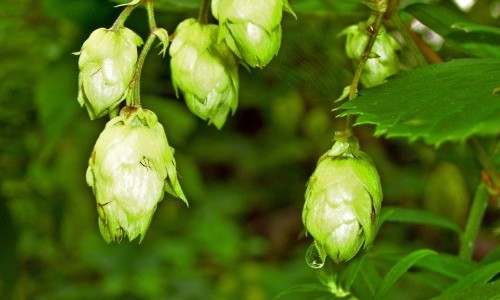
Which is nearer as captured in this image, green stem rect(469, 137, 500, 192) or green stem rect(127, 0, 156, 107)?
green stem rect(127, 0, 156, 107)

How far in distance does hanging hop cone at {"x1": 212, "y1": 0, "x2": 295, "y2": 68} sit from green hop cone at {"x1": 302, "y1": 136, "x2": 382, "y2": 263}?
0.46 feet

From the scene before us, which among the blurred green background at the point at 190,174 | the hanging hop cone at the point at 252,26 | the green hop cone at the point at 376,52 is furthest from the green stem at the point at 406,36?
the blurred green background at the point at 190,174

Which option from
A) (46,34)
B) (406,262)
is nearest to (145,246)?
(46,34)

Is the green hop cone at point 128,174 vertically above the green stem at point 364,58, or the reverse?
the green stem at point 364,58

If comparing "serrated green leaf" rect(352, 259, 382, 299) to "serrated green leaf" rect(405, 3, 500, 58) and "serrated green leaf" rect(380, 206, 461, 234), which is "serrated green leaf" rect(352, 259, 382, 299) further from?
"serrated green leaf" rect(405, 3, 500, 58)

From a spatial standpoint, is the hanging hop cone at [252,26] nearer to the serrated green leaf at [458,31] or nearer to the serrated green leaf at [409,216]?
the serrated green leaf at [458,31]

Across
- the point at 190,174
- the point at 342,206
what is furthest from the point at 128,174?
the point at 190,174

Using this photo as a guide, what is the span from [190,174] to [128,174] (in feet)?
6.05

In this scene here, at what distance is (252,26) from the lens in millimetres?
899

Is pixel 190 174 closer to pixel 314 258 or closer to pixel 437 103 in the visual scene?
Answer: pixel 314 258

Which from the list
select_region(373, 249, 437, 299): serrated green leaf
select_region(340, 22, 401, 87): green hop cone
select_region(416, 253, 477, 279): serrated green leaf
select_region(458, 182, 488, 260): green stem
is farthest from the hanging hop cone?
select_region(458, 182, 488, 260): green stem

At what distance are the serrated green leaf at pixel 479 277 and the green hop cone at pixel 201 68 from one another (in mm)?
366

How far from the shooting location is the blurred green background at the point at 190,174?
1.80 meters

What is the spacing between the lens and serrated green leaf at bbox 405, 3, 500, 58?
1069mm
